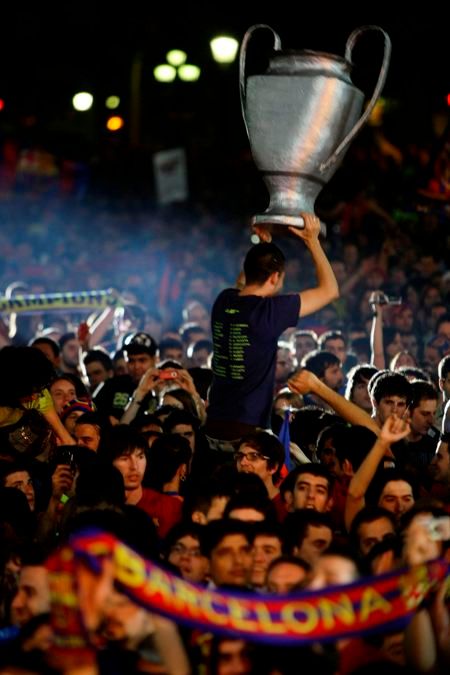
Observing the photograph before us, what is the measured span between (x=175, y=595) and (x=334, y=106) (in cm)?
404

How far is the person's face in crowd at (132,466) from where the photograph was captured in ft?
30.9

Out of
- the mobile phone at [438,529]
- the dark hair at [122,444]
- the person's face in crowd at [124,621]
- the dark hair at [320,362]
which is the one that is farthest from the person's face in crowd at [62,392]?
the person's face in crowd at [124,621]

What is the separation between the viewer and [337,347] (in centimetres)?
1443

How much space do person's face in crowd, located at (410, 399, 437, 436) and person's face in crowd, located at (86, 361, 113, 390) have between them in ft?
11.8

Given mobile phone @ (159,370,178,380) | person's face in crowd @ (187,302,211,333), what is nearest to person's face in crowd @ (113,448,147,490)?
mobile phone @ (159,370,178,380)

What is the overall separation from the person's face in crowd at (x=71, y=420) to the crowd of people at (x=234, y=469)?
0.01 meters

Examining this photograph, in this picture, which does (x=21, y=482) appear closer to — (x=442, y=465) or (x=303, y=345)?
(x=442, y=465)

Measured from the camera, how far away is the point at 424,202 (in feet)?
60.3

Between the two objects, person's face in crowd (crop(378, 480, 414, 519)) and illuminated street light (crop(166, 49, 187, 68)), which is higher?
person's face in crowd (crop(378, 480, 414, 519))

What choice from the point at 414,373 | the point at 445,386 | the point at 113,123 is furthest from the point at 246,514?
the point at 113,123

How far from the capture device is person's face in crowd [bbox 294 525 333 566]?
26.5 ft

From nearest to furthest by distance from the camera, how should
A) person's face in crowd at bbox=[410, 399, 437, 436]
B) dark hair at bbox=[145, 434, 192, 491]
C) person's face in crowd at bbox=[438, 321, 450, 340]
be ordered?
1. dark hair at bbox=[145, 434, 192, 491]
2. person's face in crowd at bbox=[410, 399, 437, 436]
3. person's face in crowd at bbox=[438, 321, 450, 340]

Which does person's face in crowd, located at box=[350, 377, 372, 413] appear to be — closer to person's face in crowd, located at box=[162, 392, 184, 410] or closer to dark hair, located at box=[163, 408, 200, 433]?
person's face in crowd, located at box=[162, 392, 184, 410]

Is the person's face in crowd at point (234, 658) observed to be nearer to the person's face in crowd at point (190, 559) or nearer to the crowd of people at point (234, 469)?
the crowd of people at point (234, 469)
